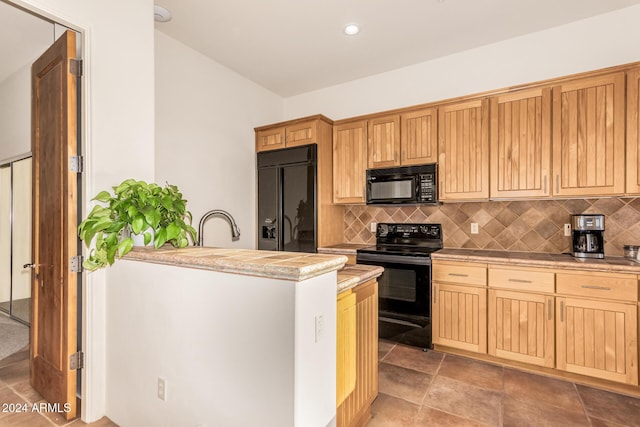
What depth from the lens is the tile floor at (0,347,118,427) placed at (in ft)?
5.90

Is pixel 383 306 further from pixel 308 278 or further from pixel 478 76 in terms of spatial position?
pixel 478 76

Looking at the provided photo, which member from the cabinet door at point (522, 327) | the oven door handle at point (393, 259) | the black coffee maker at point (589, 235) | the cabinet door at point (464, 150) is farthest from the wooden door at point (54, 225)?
the black coffee maker at point (589, 235)

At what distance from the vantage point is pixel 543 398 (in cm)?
216

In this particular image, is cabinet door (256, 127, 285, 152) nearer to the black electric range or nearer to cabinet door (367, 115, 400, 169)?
cabinet door (367, 115, 400, 169)

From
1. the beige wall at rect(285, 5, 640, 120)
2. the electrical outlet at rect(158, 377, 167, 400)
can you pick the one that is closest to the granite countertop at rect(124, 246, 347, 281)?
the electrical outlet at rect(158, 377, 167, 400)

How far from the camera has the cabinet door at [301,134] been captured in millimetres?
3509

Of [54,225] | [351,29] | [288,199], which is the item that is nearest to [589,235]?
[351,29]

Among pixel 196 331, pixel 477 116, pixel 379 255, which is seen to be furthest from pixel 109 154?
pixel 477 116

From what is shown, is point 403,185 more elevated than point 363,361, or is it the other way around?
point 403,185

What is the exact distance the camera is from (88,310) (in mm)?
1824

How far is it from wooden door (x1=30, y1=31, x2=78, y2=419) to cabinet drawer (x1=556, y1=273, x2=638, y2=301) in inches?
134

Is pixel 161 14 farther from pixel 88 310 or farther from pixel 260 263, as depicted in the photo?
pixel 260 263

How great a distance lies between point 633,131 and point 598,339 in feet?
5.15

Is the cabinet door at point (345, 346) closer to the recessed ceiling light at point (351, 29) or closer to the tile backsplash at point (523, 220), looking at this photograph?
the tile backsplash at point (523, 220)
